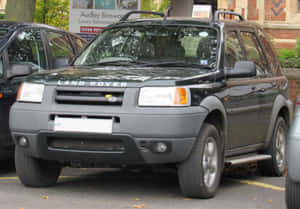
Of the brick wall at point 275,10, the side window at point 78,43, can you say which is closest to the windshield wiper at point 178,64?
the side window at point 78,43

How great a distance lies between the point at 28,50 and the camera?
9180mm

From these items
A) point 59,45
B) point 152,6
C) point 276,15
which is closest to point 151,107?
point 59,45

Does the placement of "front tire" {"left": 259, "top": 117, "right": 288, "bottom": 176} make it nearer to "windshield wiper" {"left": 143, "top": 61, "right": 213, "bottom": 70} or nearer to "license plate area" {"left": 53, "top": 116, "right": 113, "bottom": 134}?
"windshield wiper" {"left": 143, "top": 61, "right": 213, "bottom": 70}

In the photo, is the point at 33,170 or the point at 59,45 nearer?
the point at 33,170

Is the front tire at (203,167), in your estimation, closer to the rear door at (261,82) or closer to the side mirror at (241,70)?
the side mirror at (241,70)

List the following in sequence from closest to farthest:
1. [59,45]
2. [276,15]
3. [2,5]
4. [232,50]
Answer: [232,50] → [59,45] → [276,15] → [2,5]

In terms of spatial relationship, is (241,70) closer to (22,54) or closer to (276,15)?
(22,54)

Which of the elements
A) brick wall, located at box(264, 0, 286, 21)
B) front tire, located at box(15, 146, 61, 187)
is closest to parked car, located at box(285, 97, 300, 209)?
front tire, located at box(15, 146, 61, 187)

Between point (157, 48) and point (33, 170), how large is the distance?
187 centimetres

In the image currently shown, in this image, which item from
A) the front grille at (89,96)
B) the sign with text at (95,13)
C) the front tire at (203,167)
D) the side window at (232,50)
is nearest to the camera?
the front grille at (89,96)

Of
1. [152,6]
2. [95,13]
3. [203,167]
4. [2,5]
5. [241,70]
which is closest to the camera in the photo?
[203,167]

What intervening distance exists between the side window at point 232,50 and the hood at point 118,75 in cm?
66

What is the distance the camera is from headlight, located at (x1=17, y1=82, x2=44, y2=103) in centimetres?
715

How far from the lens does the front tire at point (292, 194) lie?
6.12 meters
